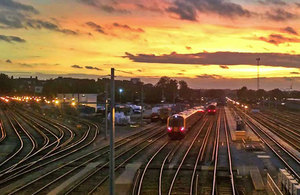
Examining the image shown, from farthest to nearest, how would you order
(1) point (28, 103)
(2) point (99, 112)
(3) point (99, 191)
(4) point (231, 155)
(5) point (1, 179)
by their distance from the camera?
(1) point (28, 103) < (2) point (99, 112) < (4) point (231, 155) < (5) point (1, 179) < (3) point (99, 191)

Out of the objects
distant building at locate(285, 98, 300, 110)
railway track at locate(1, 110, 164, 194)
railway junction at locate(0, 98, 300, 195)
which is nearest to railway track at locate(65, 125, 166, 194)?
railway junction at locate(0, 98, 300, 195)

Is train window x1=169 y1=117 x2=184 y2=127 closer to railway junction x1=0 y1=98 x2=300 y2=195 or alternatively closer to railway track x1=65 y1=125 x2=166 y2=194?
railway junction x1=0 y1=98 x2=300 y2=195

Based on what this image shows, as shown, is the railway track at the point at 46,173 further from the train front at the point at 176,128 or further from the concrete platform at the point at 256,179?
the train front at the point at 176,128

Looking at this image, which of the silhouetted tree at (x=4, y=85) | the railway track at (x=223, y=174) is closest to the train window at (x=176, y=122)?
the railway track at (x=223, y=174)

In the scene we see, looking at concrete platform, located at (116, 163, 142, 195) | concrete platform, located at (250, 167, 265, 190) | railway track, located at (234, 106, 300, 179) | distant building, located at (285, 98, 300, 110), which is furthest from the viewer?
distant building, located at (285, 98, 300, 110)

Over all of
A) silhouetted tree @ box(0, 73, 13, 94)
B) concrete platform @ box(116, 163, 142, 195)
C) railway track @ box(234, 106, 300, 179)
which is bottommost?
railway track @ box(234, 106, 300, 179)

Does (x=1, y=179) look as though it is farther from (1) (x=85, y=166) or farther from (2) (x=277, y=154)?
(2) (x=277, y=154)

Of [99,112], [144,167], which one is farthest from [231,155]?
[99,112]

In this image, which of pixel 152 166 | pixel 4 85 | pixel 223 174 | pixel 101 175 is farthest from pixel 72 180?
pixel 4 85

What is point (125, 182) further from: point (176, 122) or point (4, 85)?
point (4, 85)

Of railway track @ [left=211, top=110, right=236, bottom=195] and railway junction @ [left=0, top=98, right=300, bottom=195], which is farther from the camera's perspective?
railway track @ [left=211, top=110, right=236, bottom=195]

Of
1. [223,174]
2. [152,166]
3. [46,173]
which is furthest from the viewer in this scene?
[152,166]

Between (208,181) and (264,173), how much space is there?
4.21 m

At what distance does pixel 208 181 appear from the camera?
2153cm
